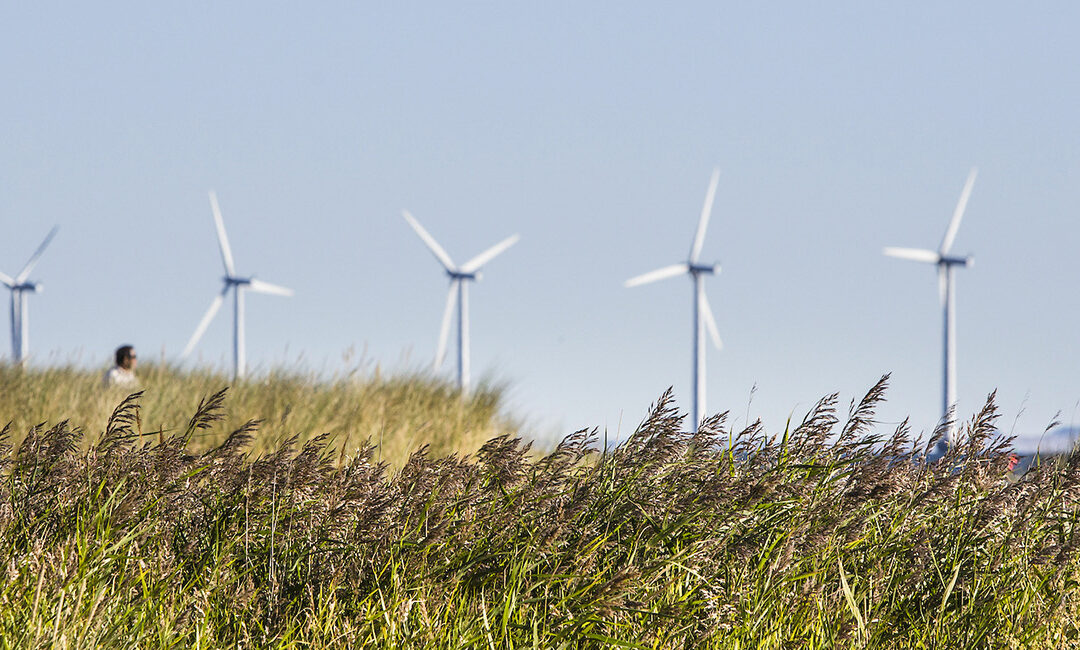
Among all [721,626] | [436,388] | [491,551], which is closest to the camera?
[721,626]

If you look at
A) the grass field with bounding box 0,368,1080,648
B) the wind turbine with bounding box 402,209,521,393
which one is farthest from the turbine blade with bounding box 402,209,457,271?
the grass field with bounding box 0,368,1080,648

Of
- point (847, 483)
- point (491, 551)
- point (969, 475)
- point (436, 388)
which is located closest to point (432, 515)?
point (491, 551)

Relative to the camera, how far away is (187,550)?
15.9ft

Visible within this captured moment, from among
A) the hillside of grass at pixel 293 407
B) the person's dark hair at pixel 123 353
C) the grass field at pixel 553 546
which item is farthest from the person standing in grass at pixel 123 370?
the grass field at pixel 553 546

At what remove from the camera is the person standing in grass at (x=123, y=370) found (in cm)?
1442

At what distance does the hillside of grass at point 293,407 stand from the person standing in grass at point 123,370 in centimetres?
18

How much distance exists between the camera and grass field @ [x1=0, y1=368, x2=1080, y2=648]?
14.7ft

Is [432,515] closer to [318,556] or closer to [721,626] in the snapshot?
[318,556]

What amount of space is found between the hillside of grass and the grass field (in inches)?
214

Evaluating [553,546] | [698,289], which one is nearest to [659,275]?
[698,289]

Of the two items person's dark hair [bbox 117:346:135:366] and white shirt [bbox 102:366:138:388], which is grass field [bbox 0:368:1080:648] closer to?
white shirt [bbox 102:366:138:388]

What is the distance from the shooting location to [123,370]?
15047 millimetres

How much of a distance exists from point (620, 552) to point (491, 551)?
0.52 metres

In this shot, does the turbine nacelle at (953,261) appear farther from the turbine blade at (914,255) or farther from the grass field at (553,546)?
the grass field at (553,546)
